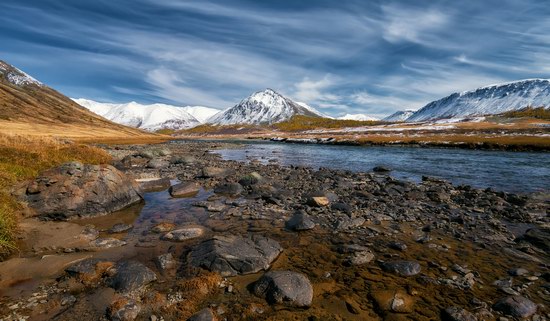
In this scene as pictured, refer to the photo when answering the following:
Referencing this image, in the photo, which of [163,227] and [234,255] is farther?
[163,227]

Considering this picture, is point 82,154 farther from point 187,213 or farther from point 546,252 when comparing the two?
point 546,252

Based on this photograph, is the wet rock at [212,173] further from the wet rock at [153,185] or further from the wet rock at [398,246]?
the wet rock at [398,246]

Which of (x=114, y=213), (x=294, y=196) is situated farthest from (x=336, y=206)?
(x=114, y=213)

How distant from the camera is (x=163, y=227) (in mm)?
14133

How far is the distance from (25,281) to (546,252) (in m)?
18.7

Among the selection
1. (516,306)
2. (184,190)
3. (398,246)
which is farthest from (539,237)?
(184,190)

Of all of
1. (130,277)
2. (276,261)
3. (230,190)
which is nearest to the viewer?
(130,277)

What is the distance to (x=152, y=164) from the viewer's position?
35.3 meters

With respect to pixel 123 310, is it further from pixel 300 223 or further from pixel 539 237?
pixel 539 237

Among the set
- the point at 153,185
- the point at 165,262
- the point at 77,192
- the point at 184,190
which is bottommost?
the point at 165,262

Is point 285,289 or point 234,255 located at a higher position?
point 234,255

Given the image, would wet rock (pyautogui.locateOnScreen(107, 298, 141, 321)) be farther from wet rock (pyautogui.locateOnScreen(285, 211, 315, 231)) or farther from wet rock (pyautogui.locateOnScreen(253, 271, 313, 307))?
wet rock (pyautogui.locateOnScreen(285, 211, 315, 231))

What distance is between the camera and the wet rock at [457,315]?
24.9 ft

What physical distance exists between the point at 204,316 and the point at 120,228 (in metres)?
8.51
